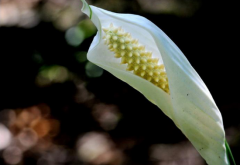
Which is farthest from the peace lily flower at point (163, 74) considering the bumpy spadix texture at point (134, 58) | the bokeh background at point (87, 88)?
the bokeh background at point (87, 88)

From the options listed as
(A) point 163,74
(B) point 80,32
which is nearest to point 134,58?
(A) point 163,74

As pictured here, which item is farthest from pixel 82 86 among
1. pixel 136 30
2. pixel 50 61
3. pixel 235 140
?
pixel 136 30

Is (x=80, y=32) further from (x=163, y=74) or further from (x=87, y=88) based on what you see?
(x=163, y=74)

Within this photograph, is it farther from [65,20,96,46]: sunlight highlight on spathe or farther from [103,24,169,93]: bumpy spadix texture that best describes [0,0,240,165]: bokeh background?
[103,24,169,93]: bumpy spadix texture

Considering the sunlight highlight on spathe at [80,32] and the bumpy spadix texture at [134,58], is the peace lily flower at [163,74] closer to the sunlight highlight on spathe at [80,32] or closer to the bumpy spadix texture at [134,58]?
the bumpy spadix texture at [134,58]

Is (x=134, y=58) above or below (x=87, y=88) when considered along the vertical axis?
above

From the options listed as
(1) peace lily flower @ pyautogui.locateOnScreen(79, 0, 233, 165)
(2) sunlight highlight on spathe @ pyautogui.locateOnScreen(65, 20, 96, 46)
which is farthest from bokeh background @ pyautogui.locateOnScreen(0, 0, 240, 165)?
(1) peace lily flower @ pyautogui.locateOnScreen(79, 0, 233, 165)
